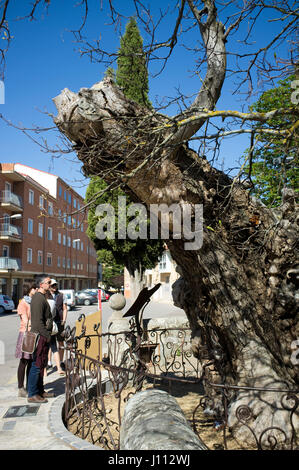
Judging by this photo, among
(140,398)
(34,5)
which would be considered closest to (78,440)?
(140,398)

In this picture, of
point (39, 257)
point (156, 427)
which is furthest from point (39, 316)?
point (39, 257)

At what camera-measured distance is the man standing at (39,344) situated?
568cm

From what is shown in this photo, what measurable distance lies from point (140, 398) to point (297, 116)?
3.36 metres

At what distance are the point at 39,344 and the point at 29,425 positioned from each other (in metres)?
1.26

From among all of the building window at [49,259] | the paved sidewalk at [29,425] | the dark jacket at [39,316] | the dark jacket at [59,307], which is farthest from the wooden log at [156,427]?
the building window at [49,259]

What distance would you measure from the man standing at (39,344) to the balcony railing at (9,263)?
104ft

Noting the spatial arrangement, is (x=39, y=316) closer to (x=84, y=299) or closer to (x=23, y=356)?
(x=23, y=356)

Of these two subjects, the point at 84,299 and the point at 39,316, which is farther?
the point at 84,299

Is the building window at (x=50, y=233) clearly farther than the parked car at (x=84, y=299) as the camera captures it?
Yes

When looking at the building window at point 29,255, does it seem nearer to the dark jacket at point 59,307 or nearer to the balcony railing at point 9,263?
the balcony railing at point 9,263

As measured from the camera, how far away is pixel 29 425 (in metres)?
4.75

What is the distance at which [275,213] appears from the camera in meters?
5.44
